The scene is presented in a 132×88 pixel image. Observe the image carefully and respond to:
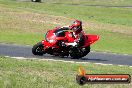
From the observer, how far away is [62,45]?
22859mm

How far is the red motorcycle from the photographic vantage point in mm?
22500

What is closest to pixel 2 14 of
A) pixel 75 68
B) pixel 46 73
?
pixel 75 68

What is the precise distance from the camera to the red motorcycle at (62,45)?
22.5 m

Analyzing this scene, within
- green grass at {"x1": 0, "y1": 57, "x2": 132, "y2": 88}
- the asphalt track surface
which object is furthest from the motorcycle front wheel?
green grass at {"x1": 0, "y1": 57, "x2": 132, "y2": 88}

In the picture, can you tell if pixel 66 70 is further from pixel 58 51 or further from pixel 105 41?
pixel 105 41

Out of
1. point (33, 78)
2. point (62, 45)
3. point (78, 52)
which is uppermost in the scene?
point (33, 78)

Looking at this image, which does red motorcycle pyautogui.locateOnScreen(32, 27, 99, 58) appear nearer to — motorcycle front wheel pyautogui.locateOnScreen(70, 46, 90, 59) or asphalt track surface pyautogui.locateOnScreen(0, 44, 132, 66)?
motorcycle front wheel pyautogui.locateOnScreen(70, 46, 90, 59)

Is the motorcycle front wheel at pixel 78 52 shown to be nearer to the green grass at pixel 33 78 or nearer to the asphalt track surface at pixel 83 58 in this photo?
the asphalt track surface at pixel 83 58

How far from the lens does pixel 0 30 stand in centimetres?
3712

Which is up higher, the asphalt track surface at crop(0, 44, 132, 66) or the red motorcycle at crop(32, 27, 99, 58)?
the red motorcycle at crop(32, 27, 99, 58)

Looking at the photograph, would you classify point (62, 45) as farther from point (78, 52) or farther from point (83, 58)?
point (83, 58)

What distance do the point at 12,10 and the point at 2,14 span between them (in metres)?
2.97

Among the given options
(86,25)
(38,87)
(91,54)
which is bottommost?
(86,25)

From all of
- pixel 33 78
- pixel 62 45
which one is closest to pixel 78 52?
pixel 62 45
